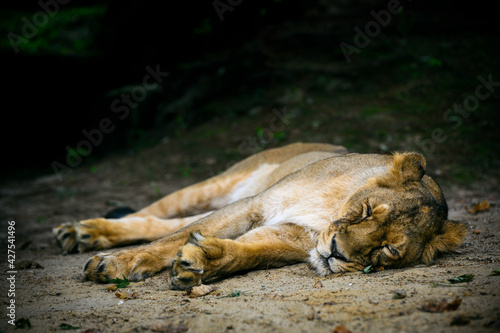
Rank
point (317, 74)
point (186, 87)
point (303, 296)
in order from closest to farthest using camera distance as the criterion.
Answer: point (303, 296) < point (317, 74) < point (186, 87)

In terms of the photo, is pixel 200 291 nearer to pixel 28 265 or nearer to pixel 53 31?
pixel 28 265

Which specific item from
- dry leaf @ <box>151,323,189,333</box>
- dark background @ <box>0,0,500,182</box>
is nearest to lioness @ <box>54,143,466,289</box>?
dry leaf @ <box>151,323,189,333</box>

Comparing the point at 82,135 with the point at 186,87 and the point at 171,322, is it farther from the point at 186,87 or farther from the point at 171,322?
the point at 171,322

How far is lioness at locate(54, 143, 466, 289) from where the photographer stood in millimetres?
3027

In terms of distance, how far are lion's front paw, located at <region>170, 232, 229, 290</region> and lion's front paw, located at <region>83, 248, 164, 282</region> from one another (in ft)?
1.50

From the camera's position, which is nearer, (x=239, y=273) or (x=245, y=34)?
(x=239, y=273)

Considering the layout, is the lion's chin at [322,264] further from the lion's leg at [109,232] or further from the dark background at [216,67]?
the dark background at [216,67]

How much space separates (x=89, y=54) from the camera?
10914mm

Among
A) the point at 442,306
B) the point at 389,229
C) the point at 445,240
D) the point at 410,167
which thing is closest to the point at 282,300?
the point at 442,306

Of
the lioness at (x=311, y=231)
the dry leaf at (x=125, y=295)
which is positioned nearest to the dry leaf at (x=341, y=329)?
the lioness at (x=311, y=231)

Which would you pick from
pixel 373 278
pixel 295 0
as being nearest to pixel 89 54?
pixel 295 0

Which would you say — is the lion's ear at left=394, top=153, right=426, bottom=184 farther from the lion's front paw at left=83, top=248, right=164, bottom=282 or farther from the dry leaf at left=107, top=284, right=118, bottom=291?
the dry leaf at left=107, top=284, right=118, bottom=291

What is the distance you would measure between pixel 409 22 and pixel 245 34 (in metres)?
4.25

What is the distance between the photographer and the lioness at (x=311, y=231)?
3027 millimetres
